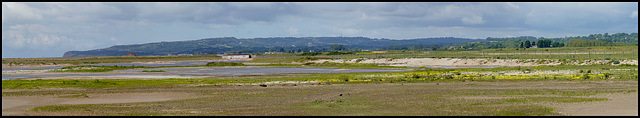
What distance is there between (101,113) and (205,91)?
13746mm

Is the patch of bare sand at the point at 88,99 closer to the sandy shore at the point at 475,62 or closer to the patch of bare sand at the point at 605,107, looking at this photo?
the patch of bare sand at the point at 605,107

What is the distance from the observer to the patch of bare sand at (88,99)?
1144 inches

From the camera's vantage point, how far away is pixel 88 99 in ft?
107

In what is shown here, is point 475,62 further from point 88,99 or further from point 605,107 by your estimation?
point 88,99

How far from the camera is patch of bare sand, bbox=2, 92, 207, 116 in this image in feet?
95.3

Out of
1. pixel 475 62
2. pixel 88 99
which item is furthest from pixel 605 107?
pixel 475 62

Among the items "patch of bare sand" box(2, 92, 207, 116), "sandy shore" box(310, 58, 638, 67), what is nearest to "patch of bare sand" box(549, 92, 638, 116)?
"patch of bare sand" box(2, 92, 207, 116)

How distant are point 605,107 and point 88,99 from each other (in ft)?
88.2

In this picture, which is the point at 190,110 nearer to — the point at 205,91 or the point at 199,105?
the point at 199,105

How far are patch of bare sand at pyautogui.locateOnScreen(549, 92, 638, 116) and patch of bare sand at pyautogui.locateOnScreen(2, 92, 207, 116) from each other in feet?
67.3

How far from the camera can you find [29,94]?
3600 centimetres

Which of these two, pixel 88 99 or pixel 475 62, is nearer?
pixel 88 99

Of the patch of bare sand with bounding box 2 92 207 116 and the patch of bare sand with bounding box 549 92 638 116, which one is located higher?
the patch of bare sand with bounding box 549 92 638 116

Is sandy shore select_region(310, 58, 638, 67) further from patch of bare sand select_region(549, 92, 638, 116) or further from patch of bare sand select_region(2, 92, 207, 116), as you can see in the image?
patch of bare sand select_region(2, 92, 207, 116)
